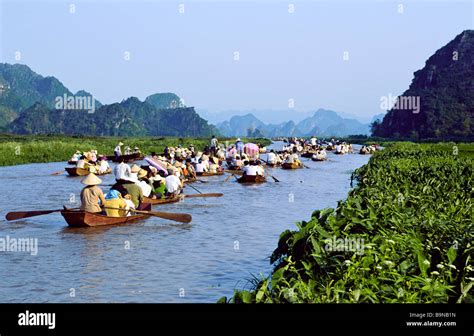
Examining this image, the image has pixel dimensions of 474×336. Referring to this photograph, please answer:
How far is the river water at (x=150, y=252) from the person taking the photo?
11070 millimetres

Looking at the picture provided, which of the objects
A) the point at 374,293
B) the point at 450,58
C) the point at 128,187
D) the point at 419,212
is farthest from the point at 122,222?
the point at 450,58

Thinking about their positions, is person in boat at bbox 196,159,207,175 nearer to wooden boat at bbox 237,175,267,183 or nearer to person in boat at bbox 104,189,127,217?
wooden boat at bbox 237,175,267,183

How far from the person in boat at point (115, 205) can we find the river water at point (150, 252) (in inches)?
14.4

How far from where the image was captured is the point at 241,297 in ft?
21.4

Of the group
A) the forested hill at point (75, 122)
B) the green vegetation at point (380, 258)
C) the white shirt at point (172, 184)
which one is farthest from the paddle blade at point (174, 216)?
the forested hill at point (75, 122)

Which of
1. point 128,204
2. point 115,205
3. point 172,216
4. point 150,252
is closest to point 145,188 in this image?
point 128,204

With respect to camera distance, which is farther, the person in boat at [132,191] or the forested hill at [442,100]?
the forested hill at [442,100]

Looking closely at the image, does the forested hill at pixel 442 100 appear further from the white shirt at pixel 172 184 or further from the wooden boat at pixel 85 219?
the wooden boat at pixel 85 219

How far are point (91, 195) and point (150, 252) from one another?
2769 mm

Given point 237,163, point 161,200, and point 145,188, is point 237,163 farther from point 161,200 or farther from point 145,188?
point 145,188

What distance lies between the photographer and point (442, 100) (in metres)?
126

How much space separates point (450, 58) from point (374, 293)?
15255cm
